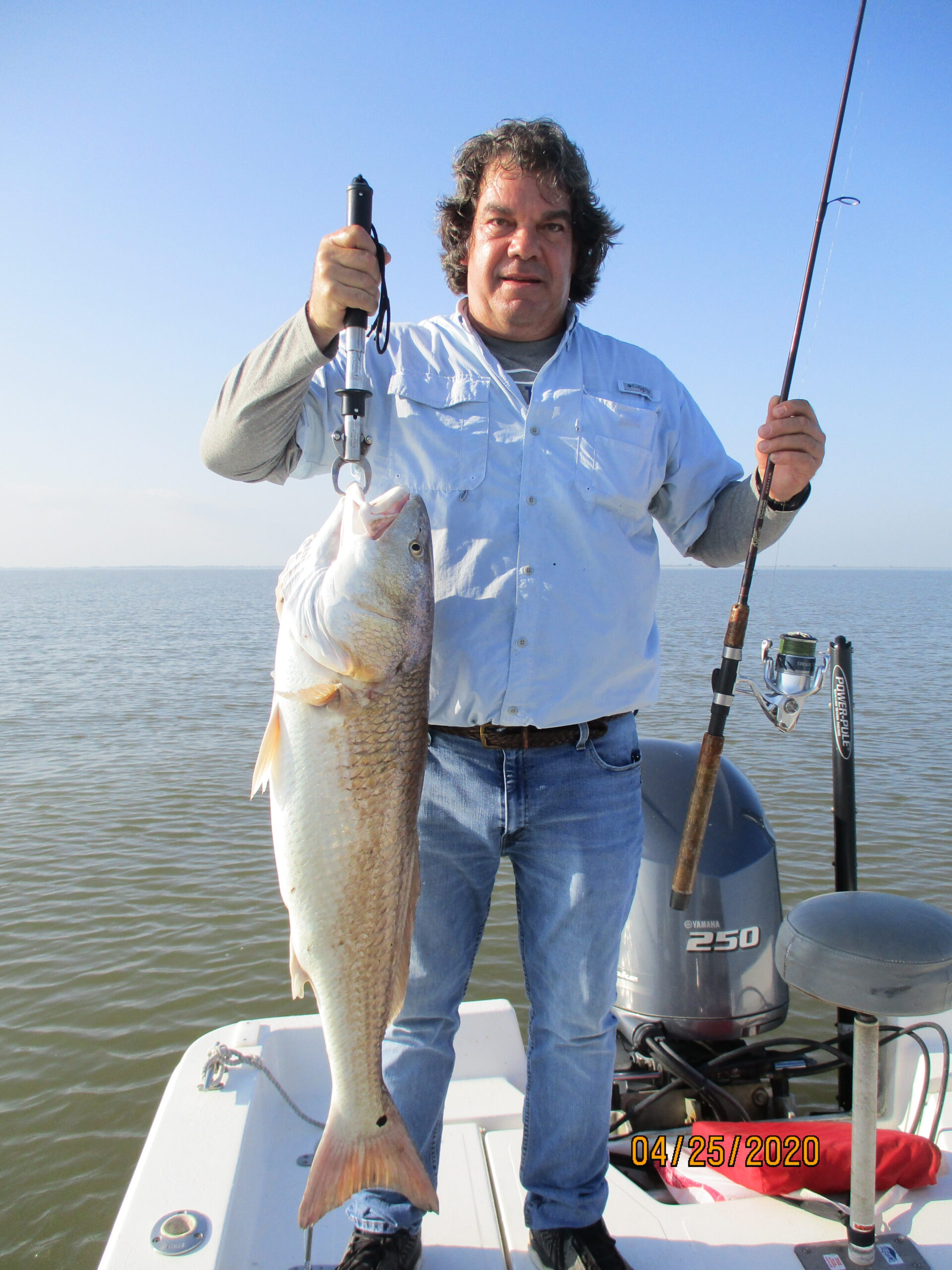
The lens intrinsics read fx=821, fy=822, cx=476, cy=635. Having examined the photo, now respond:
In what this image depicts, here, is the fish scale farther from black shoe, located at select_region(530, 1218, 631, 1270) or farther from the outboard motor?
the outboard motor

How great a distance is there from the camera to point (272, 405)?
7.04ft

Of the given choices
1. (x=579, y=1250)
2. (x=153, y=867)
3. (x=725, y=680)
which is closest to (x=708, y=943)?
(x=725, y=680)

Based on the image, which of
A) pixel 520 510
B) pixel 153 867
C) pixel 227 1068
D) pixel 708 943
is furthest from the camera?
pixel 153 867

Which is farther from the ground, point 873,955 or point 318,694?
point 318,694

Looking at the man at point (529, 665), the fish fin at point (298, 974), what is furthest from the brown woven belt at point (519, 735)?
the fish fin at point (298, 974)

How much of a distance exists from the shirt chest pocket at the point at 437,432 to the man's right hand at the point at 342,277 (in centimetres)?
41

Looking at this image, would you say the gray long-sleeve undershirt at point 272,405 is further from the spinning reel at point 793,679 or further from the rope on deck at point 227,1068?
the rope on deck at point 227,1068

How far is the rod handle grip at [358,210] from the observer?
2051 mm

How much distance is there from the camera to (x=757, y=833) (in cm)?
362

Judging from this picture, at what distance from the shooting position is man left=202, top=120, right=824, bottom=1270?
2.30m

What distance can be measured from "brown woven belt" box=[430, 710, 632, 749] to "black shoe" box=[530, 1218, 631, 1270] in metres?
1.38

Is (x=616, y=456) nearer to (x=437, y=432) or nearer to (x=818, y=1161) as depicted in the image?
(x=437, y=432)

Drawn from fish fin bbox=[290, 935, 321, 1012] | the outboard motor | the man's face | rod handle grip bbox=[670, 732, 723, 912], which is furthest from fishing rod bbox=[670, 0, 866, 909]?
fish fin bbox=[290, 935, 321, 1012]

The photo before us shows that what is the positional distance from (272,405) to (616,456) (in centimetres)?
100
